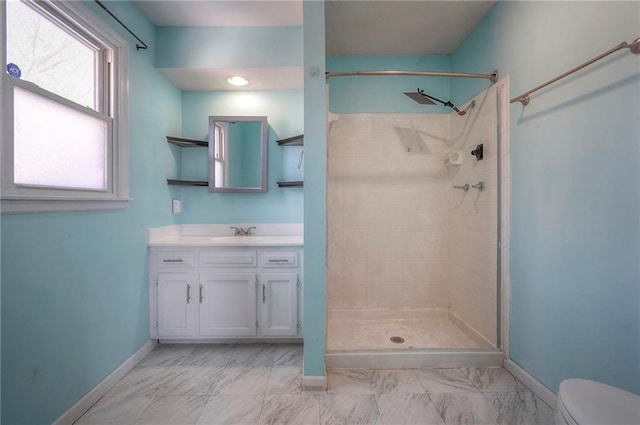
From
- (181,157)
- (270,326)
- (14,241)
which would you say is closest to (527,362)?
(270,326)

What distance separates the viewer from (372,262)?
103 inches

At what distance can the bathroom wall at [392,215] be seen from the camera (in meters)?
2.60

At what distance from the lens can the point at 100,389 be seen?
1.53 meters

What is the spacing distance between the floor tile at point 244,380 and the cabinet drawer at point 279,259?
0.71 m

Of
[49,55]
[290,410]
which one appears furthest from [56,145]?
[290,410]

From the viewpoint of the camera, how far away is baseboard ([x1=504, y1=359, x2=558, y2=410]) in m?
1.46

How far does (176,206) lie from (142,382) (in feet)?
4.45

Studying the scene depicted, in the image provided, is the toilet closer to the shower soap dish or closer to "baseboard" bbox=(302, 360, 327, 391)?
"baseboard" bbox=(302, 360, 327, 391)

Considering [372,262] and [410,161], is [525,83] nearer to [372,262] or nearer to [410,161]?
[410,161]

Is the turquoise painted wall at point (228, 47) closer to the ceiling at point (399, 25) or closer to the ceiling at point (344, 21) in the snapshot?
the ceiling at point (344, 21)

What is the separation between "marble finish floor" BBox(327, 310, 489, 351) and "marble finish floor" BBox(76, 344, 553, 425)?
300 mm

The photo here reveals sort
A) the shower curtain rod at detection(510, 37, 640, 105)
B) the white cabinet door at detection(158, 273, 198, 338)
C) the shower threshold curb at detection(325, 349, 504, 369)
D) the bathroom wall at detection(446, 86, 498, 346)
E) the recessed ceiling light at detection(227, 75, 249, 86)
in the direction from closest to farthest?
the shower curtain rod at detection(510, 37, 640, 105), the shower threshold curb at detection(325, 349, 504, 369), the bathroom wall at detection(446, 86, 498, 346), the white cabinet door at detection(158, 273, 198, 338), the recessed ceiling light at detection(227, 75, 249, 86)

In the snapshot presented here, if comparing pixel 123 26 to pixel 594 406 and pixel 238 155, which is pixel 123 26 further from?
pixel 594 406

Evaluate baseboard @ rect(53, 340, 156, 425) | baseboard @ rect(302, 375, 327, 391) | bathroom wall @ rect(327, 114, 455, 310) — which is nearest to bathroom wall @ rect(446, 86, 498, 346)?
bathroom wall @ rect(327, 114, 455, 310)
